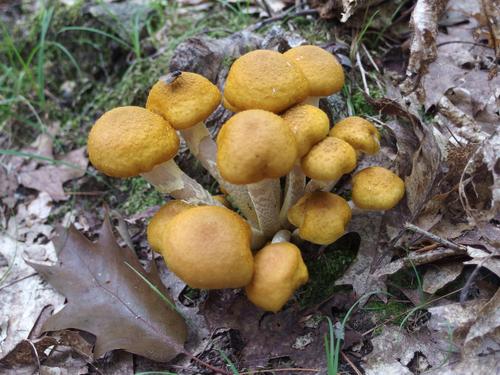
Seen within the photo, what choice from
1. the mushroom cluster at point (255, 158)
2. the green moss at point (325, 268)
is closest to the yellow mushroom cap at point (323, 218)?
the mushroom cluster at point (255, 158)

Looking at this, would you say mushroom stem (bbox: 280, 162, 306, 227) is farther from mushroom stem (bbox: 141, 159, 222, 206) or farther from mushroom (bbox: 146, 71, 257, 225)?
mushroom (bbox: 146, 71, 257, 225)

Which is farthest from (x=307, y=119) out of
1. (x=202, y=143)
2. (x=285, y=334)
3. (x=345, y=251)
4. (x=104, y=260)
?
(x=104, y=260)

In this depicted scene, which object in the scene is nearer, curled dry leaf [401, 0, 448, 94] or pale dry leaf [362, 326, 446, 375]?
pale dry leaf [362, 326, 446, 375]

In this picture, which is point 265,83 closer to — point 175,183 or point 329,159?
point 329,159

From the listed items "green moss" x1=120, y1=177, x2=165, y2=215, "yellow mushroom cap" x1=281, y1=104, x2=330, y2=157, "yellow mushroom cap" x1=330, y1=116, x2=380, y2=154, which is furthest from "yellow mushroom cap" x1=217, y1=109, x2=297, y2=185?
"green moss" x1=120, y1=177, x2=165, y2=215

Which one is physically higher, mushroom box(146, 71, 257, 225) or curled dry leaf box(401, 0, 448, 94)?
mushroom box(146, 71, 257, 225)

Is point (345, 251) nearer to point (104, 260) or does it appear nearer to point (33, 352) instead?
point (104, 260)

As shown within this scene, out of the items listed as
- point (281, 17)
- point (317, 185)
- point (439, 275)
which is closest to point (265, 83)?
point (317, 185)

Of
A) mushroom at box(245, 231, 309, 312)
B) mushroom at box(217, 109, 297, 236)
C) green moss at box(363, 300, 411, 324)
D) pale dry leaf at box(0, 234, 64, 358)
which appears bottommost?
pale dry leaf at box(0, 234, 64, 358)
